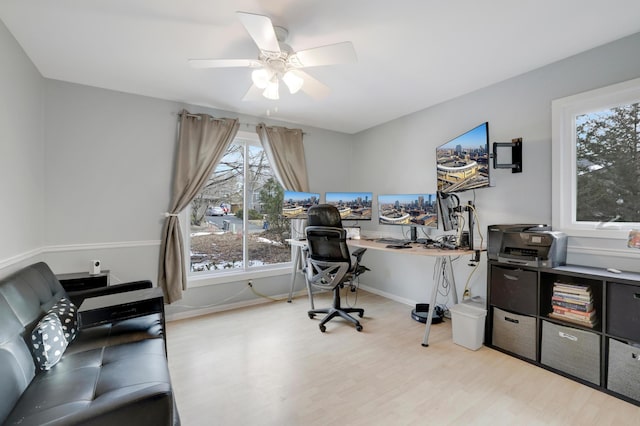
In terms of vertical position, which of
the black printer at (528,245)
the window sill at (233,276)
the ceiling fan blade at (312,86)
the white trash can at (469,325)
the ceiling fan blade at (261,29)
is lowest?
the white trash can at (469,325)

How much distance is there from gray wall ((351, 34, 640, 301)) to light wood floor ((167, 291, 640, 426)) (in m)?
0.91

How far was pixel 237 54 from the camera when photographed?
222cm

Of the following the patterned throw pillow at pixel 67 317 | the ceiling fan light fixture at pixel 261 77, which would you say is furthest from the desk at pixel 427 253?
the patterned throw pillow at pixel 67 317

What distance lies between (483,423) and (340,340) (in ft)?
4.13

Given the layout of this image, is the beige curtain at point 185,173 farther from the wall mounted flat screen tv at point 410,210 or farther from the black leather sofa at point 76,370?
the wall mounted flat screen tv at point 410,210

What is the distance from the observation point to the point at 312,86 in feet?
7.34

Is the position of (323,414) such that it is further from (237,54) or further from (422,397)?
(237,54)

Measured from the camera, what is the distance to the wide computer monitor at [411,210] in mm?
3043

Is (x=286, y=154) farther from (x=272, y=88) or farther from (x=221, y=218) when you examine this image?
(x=272, y=88)

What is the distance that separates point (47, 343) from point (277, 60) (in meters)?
2.11

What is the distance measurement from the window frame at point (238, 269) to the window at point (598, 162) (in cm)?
308

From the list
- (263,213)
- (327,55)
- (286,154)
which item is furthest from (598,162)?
(263,213)

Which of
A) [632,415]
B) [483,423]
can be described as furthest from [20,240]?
[632,415]

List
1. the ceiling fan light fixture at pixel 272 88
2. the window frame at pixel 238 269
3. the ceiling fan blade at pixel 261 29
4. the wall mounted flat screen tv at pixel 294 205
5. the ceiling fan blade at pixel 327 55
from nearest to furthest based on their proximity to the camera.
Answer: the ceiling fan blade at pixel 261 29 → the ceiling fan blade at pixel 327 55 → the ceiling fan light fixture at pixel 272 88 → the window frame at pixel 238 269 → the wall mounted flat screen tv at pixel 294 205
